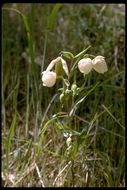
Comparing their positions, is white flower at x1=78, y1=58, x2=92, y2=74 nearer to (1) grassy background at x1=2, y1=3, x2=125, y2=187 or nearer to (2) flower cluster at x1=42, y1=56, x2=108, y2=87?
(2) flower cluster at x1=42, y1=56, x2=108, y2=87

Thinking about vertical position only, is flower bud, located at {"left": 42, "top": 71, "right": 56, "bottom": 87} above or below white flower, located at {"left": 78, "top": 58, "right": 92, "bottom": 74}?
below

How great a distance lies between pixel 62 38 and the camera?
6.39 feet

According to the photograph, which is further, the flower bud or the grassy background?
the grassy background

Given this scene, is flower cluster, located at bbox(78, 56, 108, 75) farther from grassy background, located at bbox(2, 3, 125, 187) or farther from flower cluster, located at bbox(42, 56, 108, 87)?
grassy background, located at bbox(2, 3, 125, 187)

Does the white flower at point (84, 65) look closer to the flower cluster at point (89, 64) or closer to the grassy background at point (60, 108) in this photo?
the flower cluster at point (89, 64)

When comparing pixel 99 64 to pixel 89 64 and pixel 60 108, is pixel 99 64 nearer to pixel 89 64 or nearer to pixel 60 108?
pixel 89 64

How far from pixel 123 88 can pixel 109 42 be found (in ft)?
1.25

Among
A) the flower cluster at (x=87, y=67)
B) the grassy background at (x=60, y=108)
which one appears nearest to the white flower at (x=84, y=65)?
the flower cluster at (x=87, y=67)

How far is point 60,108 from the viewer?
3.93 feet

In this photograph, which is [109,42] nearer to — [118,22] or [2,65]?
[118,22]

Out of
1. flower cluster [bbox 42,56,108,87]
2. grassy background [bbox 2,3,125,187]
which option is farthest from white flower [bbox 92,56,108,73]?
grassy background [bbox 2,3,125,187]

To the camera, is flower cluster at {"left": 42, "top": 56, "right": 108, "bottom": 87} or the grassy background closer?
flower cluster at {"left": 42, "top": 56, "right": 108, "bottom": 87}

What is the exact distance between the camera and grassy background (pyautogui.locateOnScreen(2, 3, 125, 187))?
1.28 meters

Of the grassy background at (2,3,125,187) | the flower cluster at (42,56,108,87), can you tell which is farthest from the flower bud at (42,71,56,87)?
the grassy background at (2,3,125,187)
